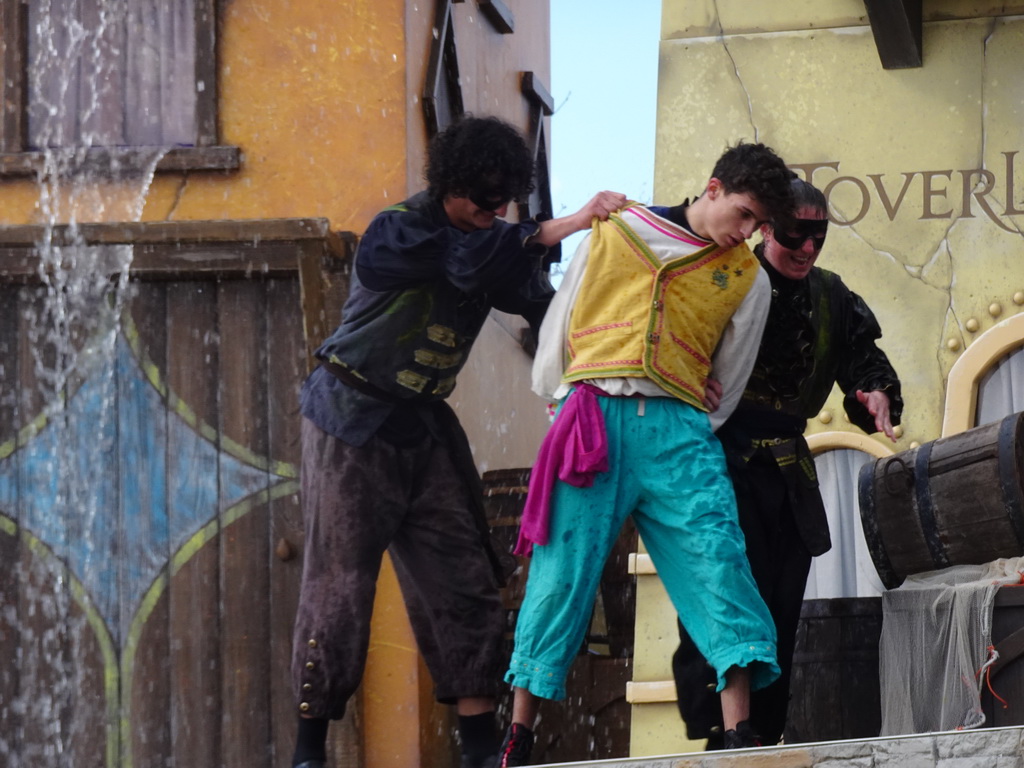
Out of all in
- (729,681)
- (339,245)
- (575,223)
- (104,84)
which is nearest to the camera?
(729,681)

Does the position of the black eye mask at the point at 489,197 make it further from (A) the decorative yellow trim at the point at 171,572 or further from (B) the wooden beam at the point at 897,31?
(B) the wooden beam at the point at 897,31

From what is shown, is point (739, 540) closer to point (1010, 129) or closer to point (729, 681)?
point (729, 681)

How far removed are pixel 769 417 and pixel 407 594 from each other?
3.76ft

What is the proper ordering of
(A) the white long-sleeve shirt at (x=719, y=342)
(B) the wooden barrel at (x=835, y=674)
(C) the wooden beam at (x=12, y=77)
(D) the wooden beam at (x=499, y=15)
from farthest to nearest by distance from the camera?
(D) the wooden beam at (x=499, y=15)
(C) the wooden beam at (x=12, y=77)
(B) the wooden barrel at (x=835, y=674)
(A) the white long-sleeve shirt at (x=719, y=342)

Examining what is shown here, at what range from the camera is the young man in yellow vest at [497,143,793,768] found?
414cm

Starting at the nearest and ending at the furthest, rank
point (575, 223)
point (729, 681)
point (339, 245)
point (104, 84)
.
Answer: point (729, 681), point (575, 223), point (339, 245), point (104, 84)

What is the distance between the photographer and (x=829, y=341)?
488cm

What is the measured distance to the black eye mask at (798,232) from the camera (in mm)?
4699

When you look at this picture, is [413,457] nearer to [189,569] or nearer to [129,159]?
[189,569]

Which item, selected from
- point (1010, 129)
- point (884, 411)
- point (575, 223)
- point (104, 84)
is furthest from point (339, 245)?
point (1010, 129)

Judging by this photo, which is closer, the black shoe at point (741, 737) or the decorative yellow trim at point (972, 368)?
the black shoe at point (741, 737)

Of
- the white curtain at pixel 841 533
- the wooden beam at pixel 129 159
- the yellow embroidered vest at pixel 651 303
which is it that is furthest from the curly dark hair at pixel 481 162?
the white curtain at pixel 841 533

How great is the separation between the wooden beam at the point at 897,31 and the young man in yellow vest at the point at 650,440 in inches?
92.9

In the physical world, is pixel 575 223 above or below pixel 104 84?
below
